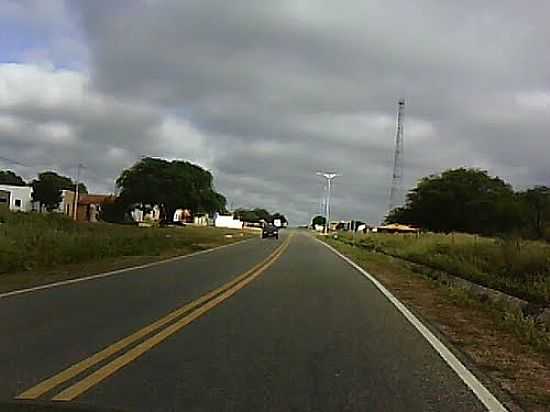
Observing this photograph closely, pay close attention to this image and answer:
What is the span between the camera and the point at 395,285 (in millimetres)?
22141

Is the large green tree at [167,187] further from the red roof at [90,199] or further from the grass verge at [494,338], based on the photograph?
the grass verge at [494,338]

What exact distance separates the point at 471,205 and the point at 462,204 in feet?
12.9

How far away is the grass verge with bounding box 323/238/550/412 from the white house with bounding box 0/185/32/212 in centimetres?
10293

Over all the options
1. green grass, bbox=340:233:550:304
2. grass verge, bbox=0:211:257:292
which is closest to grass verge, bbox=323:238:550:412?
green grass, bbox=340:233:550:304

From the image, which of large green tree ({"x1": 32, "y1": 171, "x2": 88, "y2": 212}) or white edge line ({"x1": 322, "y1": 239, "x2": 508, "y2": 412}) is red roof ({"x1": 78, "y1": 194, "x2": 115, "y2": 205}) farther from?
white edge line ({"x1": 322, "y1": 239, "x2": 508, "y2": 412})

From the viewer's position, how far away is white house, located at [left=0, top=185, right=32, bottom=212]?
11438 centimetres

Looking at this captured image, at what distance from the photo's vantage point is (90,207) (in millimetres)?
128375

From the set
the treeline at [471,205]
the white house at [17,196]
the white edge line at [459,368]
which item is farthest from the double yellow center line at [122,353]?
the white house at [17,196]

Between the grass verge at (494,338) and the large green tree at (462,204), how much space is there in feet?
256

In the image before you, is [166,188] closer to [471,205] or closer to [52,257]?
[471,205]

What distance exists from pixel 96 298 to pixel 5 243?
12.1 metres

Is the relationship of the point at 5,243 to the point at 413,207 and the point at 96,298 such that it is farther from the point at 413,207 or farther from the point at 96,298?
the point at 413,207

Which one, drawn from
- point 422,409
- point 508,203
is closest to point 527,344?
point 422,409

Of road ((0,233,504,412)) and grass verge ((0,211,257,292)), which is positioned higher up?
grass verge ((0,211,257,292))
